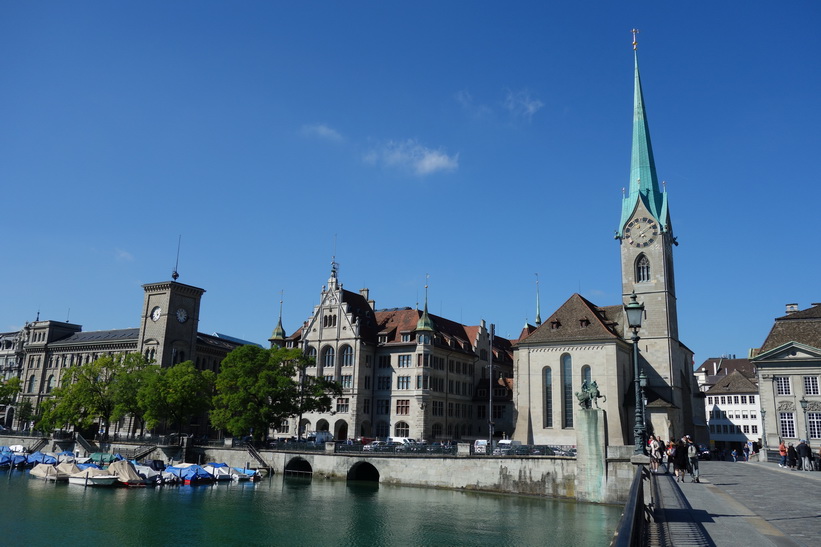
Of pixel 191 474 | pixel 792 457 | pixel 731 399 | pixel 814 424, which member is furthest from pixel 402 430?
pixel 731 399

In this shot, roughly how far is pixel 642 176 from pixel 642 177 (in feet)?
0.62

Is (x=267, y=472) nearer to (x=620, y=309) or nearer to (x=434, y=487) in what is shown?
(x=434, y=487)

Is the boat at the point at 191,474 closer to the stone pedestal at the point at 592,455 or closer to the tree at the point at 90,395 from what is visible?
the tree at the point at 90,395

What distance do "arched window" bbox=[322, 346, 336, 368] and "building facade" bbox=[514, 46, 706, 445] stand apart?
22.4 meters

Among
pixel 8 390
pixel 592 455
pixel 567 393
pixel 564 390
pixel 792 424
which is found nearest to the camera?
pixel 592 455

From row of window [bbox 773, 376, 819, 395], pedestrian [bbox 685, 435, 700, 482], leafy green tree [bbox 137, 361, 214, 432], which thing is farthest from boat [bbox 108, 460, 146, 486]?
row of window [bbox 773, 376, 819, 395]

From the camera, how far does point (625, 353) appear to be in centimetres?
6969

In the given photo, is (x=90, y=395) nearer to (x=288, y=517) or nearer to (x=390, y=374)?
(x=390, y=374)

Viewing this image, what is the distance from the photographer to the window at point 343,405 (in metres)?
77.7

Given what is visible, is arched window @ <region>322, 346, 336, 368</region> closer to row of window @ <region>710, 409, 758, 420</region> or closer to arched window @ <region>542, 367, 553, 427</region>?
arched window @ <region>542, 367, 553, 427</region>

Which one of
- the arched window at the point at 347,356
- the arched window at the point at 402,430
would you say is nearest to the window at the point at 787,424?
the arched window at the point at 402,430

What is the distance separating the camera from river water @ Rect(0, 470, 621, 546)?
35.1 m

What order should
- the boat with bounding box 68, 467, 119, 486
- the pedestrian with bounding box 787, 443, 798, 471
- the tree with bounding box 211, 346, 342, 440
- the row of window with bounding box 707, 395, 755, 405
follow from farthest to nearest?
the row of window with bounding box 707, 395, 755, 405, the tree with bounding box 211, 346, 342, 440, the boat with bounding box 68, 467, 119, 486, the pedestrian with bounding box 787, 443, 798, 471

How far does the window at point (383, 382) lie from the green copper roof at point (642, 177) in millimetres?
31648
